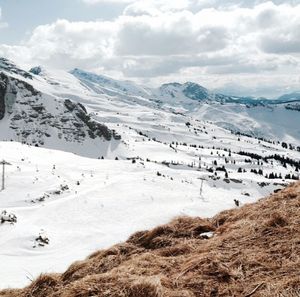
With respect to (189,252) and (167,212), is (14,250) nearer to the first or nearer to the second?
(167,212)

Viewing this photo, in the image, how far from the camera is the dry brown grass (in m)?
7.10

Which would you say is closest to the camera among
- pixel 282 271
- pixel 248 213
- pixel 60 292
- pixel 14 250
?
pixel 282 271

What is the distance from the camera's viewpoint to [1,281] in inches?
1024

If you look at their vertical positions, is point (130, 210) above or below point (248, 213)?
below

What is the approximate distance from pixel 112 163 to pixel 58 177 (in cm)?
4465

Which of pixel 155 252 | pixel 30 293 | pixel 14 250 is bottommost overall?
pixel 14 250

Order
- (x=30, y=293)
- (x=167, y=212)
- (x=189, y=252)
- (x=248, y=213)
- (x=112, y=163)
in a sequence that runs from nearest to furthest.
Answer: (x=30, y=293) < (x=189, y=252) < (x=248, y=213) < (x=167, y=212) < (x=112, y=163)

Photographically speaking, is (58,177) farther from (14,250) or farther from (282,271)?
(282,271)

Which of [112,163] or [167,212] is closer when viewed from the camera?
[167,212]

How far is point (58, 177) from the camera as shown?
275 ft

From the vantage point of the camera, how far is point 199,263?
822 centimetres

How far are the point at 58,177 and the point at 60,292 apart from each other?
7715cm

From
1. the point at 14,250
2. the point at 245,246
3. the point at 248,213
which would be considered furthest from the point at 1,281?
the point at 245,246

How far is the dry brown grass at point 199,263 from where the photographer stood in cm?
710
